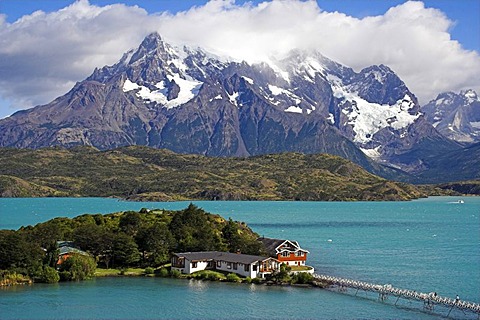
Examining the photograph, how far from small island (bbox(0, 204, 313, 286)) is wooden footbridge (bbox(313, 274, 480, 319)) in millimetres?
3365

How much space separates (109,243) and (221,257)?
48.8ft

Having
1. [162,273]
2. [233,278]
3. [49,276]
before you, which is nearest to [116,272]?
[162,273]

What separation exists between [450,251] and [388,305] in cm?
5330

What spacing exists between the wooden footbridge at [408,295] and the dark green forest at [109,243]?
15407mm

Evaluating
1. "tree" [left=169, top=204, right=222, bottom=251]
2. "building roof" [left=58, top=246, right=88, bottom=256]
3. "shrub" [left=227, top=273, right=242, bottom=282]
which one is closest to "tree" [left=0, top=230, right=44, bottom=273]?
"building roof" [left=58, top=246, right=88, bottom=256]

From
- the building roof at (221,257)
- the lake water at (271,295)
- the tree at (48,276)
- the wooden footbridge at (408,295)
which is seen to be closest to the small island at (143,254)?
the building roof at (221,257)

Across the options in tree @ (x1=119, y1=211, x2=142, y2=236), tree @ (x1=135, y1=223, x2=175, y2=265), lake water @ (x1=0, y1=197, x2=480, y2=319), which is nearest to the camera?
lake water @ (x1=0, y1=197, x2=480, y2=319)

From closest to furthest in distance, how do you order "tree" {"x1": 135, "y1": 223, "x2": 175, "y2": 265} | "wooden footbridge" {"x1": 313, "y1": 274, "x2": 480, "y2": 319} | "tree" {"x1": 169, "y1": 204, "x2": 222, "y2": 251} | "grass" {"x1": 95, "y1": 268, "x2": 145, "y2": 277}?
"wooden footbridge" {"x1": 313, "y1": 274, "x2": 480, "y2": 319}, "grass" {"x1": 95, "y1": 268, "x2": 145, "y2": 277}, "tree" {"x1": 135, "y1": 223, "x2": 175, "y2": 265}, "tree" {"x1": 169, "y1": 204, "x2": 222, "y2": 251}

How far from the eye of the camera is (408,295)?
73562 mm

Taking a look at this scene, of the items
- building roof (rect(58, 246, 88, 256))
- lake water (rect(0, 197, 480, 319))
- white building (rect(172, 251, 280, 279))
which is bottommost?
lake water (rect(0, 197, 480, 319))

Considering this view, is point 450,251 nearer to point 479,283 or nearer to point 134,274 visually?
point 479,283

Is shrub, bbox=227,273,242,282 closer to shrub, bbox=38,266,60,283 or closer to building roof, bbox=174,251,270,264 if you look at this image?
building roof, bbox=174,251,270,264

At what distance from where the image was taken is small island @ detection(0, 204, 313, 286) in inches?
3260

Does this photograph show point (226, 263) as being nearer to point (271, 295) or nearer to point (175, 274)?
point (175, 274)
